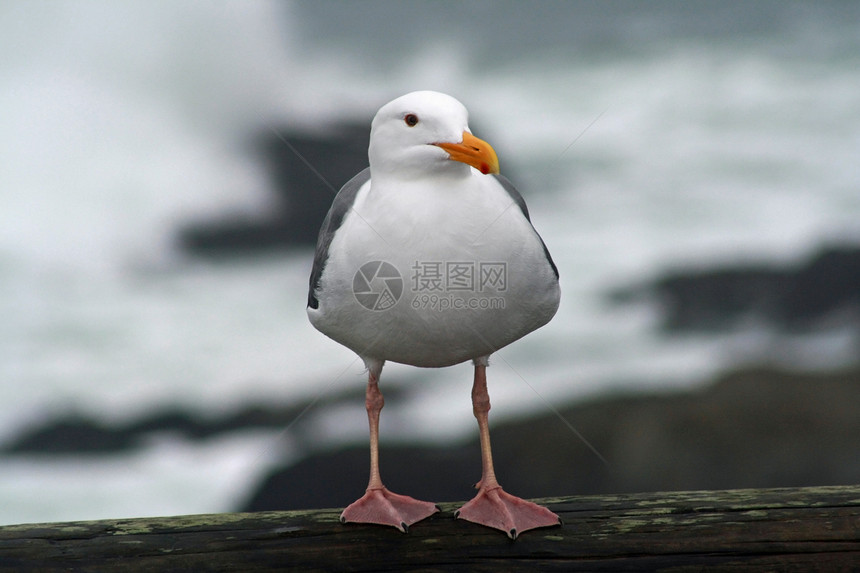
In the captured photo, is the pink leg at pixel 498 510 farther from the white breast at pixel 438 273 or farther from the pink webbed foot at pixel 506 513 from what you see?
the white breast at pixel 438 273

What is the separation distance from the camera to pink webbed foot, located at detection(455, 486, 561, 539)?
2.95m

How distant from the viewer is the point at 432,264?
9.04ft

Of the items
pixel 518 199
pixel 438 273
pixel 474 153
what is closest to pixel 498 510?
pixel 438 273

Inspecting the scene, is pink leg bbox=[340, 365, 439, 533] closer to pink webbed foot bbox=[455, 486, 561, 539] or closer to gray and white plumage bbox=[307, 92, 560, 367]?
pink webbed foot bbox=[455, 486, 561, 539]

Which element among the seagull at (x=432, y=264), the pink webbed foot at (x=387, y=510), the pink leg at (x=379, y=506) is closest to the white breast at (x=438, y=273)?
the seagull at (x=432, y=264)

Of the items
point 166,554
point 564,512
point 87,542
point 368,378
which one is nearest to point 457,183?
point 368,378

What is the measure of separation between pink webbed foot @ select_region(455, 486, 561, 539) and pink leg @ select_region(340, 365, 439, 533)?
155 mm

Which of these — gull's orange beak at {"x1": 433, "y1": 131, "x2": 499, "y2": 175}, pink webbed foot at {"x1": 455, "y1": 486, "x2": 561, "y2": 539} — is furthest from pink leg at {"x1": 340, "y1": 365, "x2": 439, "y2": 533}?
gull's orange beak at {"x1": 433, "y1": 131, "x2": 499, "y2": 175}

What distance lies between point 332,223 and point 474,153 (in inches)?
27.2

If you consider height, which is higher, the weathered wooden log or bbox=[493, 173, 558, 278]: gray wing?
bbox=[493, 173, 558, 278]: gray wing

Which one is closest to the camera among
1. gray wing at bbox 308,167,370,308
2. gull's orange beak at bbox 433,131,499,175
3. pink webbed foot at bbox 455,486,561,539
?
gull's orange beak at bbox 433,131,499,175

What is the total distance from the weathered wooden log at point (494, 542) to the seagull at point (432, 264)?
0.33ft

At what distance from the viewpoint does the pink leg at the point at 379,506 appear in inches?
119

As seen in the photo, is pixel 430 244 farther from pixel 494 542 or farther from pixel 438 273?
pixel 494 542
